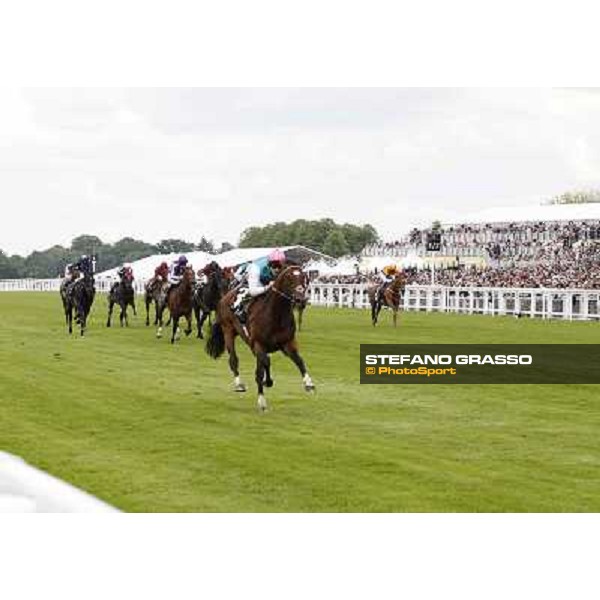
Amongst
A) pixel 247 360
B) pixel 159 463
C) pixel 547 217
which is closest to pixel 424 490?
pixel 159 463

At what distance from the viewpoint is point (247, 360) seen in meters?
20.4

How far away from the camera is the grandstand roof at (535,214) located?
47.9 meters

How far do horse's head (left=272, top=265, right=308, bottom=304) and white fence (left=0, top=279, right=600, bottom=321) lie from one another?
71.8 ft

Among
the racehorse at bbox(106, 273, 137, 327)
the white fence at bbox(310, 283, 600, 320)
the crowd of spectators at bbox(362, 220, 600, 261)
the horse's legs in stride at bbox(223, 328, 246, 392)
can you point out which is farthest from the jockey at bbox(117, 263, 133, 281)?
the horse's legs in stride at bbox(223, 328, 246, 392)

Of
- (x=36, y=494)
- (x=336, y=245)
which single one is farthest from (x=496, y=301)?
(x=36, y=494)

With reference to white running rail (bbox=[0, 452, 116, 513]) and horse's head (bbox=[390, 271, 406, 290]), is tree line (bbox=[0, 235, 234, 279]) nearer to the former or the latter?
horse's head (bbox=[390, 271, 406, 290])

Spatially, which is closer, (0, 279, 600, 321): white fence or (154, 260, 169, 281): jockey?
(154, 260, 169, 281): jockey

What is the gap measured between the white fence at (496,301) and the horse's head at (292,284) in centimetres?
2190

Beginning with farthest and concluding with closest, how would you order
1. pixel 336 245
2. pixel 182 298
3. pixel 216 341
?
pixel 336 245 < pixel 182 298 < pixel 216 341

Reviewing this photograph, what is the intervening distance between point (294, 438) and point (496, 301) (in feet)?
87.0

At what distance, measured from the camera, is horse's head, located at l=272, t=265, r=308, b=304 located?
42.1 feet

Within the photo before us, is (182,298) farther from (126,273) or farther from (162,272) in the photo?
(126,273)

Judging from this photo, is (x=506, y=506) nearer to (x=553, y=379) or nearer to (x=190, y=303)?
(x=553, y=379)

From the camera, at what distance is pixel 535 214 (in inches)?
1982
